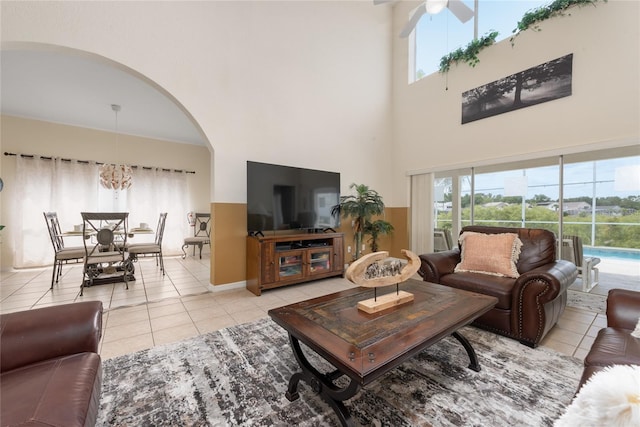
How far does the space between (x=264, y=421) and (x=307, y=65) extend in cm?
461

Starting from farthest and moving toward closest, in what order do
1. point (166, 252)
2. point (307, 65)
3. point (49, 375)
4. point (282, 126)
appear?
point (166, 252) < point (307, 65) < point (282, 126) < point (49, 375)

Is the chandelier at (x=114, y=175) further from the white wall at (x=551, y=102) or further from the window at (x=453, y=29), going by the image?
the window at (x=453, y=29)

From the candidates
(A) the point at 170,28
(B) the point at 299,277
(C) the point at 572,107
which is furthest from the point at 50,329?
(C) the point at 572,107

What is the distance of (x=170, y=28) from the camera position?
3.07 metres

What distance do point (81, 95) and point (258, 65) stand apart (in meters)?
3.00

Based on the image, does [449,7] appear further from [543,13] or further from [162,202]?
[162,202]

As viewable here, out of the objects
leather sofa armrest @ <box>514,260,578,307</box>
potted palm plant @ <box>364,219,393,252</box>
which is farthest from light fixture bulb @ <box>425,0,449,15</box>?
potted palm plant @ <box>364,219,393,252</box>

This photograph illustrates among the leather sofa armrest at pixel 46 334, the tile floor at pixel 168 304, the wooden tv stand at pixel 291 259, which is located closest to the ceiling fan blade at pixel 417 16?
the wooden tv stand at pixel 291 259

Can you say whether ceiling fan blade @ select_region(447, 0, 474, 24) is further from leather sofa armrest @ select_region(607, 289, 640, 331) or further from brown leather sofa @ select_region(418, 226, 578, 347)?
leather sofa armrest @ select_region(607, 289, 640, 331)

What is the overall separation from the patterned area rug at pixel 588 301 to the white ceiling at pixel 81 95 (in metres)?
5.26

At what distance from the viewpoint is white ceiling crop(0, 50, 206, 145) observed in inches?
130

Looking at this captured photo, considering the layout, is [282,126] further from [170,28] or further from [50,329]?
[50,329]

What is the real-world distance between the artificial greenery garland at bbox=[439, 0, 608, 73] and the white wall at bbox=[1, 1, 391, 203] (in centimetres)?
133

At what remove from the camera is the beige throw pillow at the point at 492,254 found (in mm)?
2512
